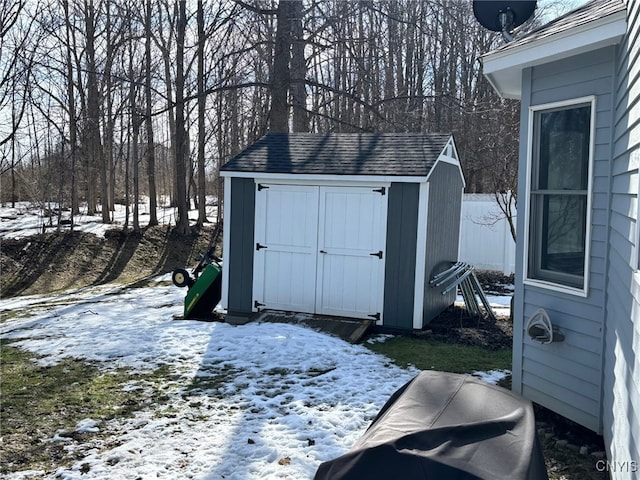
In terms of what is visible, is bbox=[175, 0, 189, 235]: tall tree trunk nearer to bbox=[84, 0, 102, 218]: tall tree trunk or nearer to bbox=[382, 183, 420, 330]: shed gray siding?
bbox=[84, 0, 102, 218]: tall tree trunk

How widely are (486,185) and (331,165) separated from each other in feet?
52.3

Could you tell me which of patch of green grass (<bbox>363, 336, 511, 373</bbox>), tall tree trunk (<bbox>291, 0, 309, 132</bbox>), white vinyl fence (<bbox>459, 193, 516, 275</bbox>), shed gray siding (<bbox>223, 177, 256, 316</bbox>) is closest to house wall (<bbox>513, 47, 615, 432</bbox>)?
patch of green grass (<bbox>363, 336, 511, 373</bbox>)

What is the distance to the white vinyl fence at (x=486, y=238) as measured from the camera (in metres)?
12.9

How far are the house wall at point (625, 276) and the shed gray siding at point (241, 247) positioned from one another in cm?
536

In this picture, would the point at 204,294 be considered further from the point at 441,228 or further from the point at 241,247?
the point at 441,228

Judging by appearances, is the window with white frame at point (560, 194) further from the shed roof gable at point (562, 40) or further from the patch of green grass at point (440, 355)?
the patch of green grass at point (440, 355)

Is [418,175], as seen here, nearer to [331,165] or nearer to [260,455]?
[331,165]

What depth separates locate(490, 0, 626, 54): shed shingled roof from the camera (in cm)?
375

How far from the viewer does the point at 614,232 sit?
11.5ft

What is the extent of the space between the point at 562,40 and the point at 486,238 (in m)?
9.50

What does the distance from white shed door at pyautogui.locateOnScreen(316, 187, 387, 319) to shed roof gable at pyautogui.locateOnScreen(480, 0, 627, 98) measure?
2850mm

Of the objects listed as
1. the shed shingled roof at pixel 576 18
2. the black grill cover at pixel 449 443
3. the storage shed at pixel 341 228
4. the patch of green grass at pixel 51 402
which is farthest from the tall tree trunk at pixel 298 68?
the black grill cover at pixel 449 443

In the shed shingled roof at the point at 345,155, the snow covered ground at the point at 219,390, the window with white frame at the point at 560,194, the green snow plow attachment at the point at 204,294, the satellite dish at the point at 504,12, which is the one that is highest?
the satellite dish at the point at 504,12

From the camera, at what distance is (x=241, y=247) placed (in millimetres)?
8234
